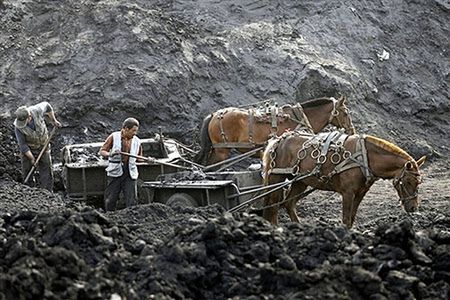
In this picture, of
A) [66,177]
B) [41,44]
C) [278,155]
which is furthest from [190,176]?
[41,44]

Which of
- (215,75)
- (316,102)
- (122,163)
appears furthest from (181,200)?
(215,75)

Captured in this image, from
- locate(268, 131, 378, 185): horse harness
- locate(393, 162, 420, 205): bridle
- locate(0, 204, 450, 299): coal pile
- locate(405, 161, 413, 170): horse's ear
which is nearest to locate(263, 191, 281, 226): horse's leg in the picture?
locate(268, 131, 378, 185): horse harness

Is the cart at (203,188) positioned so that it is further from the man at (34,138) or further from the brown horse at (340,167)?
the man at (34,138)

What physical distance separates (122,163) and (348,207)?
3.12 metres

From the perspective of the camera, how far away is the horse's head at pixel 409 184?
39.1 ft

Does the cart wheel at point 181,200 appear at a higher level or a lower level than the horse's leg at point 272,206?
higher

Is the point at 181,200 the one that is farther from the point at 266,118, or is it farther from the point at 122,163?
the point at 266,118

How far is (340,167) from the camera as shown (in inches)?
478

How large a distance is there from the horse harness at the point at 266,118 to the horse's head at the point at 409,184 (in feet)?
11.7

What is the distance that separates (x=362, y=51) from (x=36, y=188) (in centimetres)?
931

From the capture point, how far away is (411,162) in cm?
1195

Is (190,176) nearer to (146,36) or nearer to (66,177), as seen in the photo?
(66,177)

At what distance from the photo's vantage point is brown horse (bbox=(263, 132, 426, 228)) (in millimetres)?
12000

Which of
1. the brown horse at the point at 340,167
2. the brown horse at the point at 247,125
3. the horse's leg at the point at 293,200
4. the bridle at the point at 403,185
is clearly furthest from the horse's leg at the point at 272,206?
the brown horse at the point at 247,125
